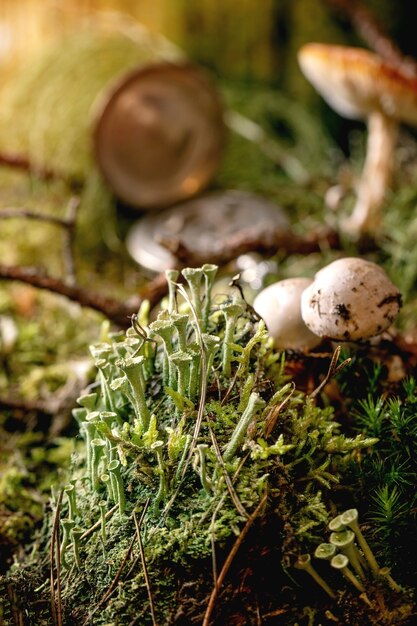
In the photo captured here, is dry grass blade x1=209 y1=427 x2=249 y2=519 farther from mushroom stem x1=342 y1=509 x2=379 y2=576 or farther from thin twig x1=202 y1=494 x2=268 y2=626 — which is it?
mushroom stem x1=342 y1=509 x2=379 y2=576

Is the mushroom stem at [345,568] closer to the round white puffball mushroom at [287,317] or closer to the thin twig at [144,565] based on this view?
the thin twig at [144,565]

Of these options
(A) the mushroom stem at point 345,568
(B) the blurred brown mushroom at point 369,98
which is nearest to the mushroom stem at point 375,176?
(B) the blurred brown mushroom at point 369,98

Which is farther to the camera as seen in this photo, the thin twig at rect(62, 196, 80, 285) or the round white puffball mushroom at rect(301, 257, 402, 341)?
the thin twig at rect(62, 196, 80, 285)

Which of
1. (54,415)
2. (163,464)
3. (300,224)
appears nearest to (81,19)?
(300,224)

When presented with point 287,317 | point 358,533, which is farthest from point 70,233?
point 358,533

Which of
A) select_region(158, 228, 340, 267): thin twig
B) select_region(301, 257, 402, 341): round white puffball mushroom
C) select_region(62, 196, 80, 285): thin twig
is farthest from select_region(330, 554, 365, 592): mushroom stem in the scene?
select_region(62, 196, 80, 285): thin twig

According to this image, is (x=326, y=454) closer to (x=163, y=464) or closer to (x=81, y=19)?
(x=163, y=464)
